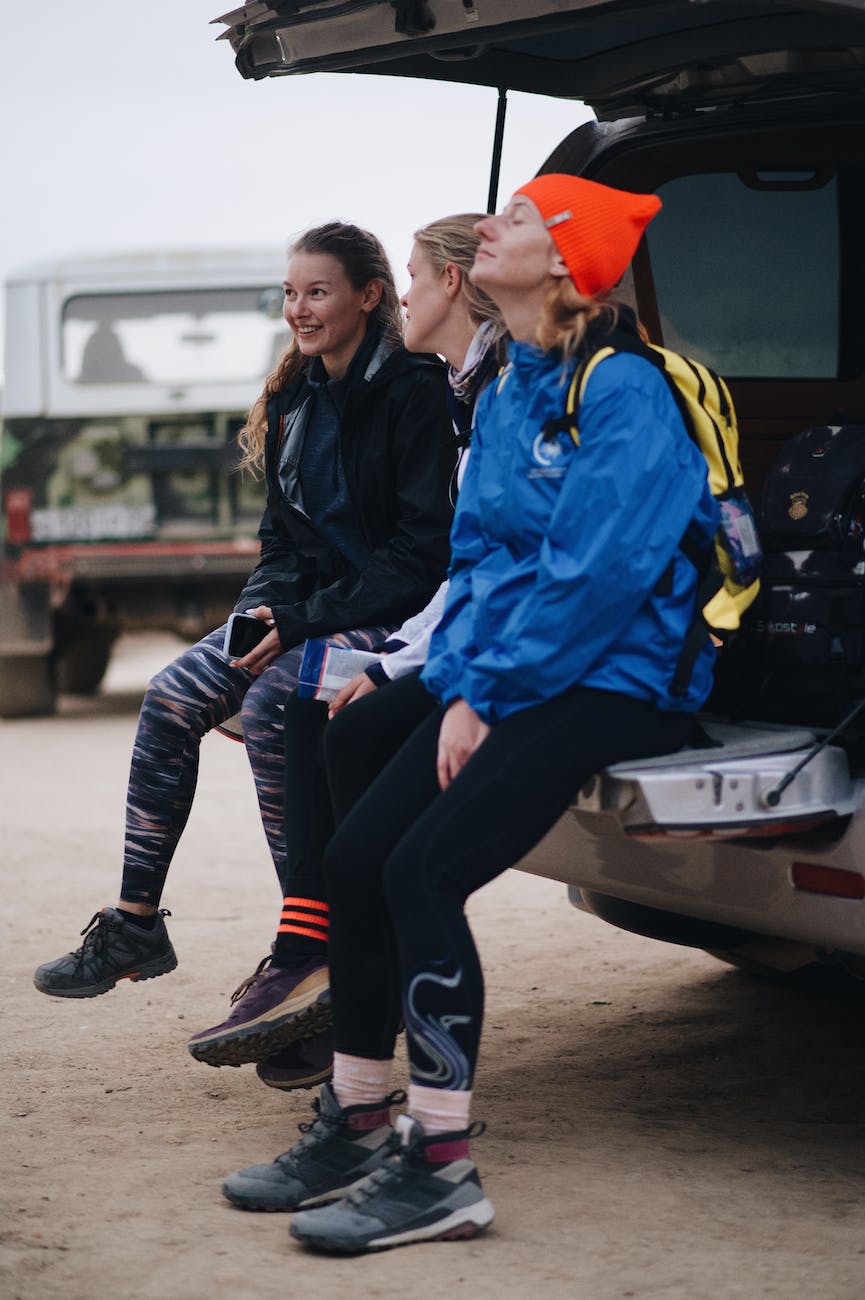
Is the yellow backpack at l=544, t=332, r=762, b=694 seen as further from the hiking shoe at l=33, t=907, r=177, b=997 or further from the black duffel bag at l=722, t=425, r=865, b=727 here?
the hiking shoe at l=33, t=907, r=177, b=997

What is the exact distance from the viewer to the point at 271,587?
3949 mm

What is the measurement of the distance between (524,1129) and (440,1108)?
702 millimetres

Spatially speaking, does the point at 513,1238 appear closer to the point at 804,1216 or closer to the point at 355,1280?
the point at 355,1280

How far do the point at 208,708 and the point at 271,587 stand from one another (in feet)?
0.94

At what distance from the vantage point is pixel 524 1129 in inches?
143

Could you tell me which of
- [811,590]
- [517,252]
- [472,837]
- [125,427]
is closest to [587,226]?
[517,252]

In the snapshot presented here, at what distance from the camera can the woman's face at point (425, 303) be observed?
361cm

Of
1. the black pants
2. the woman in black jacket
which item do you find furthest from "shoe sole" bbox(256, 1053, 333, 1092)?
the woman in black jacket

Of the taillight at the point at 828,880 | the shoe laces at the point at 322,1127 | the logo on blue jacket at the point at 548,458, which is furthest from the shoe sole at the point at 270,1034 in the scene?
the logo on blue jacket at the point at 548,458

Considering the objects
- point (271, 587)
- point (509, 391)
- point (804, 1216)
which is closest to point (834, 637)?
point (509, 391)

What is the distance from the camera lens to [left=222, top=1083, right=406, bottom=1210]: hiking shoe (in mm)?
3172

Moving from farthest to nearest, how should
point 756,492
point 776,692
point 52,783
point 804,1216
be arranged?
point 52,783 < point 756,492 < point 776,692 < point 804,1216

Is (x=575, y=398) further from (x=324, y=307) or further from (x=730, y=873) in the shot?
(x=324, y=307)

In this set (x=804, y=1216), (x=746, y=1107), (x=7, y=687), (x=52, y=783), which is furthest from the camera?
(x=7, y=687)
